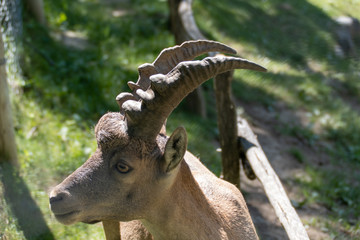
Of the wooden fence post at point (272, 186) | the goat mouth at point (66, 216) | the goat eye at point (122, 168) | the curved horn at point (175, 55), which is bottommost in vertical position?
the wooden fence post at point (272, 186)

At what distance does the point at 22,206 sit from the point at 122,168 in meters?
2.41

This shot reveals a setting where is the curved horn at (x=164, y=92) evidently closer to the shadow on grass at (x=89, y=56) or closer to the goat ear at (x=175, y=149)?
the goat ear at (x=175, y=149)

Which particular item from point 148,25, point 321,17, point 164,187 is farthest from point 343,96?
point 164,187

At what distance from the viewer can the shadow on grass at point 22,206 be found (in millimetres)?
4582

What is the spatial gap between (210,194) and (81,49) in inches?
225

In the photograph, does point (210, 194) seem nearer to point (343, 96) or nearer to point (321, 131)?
point (321, 131)

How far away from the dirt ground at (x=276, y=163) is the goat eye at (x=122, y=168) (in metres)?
3.12

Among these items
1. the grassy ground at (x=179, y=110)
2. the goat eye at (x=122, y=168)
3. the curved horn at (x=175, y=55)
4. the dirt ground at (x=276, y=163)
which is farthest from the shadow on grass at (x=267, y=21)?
the goat eye at (x=122, y=168)

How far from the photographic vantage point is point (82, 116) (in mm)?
6895

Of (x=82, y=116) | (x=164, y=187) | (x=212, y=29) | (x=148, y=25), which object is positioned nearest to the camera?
(x=164, y=187)

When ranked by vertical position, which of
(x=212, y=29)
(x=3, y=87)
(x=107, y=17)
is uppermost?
(x=3, y=87)

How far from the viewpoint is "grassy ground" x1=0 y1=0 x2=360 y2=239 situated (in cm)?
576

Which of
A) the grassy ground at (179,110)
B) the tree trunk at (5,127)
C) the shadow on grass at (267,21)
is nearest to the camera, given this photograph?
the tree trunk at (5,127)

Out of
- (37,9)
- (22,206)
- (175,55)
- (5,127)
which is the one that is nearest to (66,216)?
(175,55)
